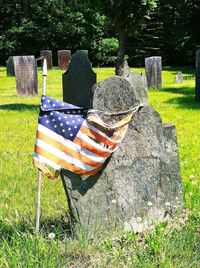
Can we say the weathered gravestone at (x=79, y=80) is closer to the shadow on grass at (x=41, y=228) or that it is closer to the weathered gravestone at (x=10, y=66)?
the shadow on grass at (x=41, y=228)

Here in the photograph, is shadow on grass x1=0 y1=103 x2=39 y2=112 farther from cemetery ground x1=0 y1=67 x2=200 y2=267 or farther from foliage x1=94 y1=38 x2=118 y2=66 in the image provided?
foliage x1=94 y1=38 x2=118 y2=66

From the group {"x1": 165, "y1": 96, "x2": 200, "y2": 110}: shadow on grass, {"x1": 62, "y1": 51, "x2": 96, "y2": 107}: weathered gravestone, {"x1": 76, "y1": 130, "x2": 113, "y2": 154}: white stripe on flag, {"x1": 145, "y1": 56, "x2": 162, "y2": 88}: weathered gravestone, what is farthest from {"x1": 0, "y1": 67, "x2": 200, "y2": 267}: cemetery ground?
{"x1": 145, "y1": 56, "x2": 162, "y2": 88}: weathered gravestone

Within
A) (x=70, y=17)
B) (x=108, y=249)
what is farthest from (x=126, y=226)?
(x=70, y=17)

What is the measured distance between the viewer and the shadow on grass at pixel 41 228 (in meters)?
3.89

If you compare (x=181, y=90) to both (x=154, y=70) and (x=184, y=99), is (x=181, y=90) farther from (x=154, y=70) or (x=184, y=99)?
(x=184, y=99)

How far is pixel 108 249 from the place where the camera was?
3582 mm

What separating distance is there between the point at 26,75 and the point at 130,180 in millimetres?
12771

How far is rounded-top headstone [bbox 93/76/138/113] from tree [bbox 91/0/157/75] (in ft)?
36.5

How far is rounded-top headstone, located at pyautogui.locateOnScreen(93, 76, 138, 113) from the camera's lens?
3877 mm

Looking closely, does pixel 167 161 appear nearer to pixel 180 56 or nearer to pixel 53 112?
pixel 53 112

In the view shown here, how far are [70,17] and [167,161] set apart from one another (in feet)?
108

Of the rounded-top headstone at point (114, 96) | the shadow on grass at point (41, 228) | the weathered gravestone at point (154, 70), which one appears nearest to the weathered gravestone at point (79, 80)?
the shadow on grass at point (41, 228)

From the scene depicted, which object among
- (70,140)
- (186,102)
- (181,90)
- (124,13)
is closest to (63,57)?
(181,90)

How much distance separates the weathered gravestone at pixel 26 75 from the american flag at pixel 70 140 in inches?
489
